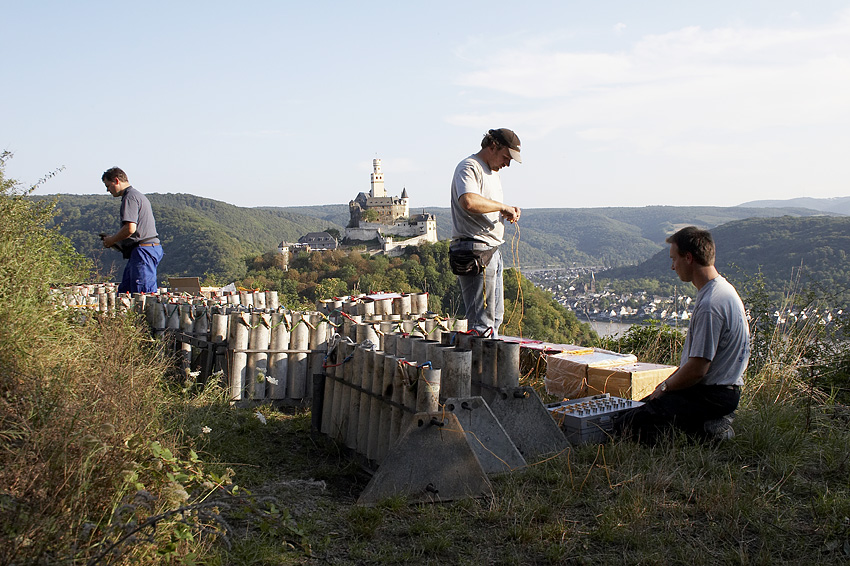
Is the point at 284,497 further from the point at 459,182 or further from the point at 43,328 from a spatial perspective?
the point at 459,182

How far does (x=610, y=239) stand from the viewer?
110 metres

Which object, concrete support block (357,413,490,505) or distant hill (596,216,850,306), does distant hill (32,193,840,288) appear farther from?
concrete support block (357,413,490,505)

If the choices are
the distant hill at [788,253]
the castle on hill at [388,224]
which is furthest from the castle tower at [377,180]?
the distant hill at [788,253]

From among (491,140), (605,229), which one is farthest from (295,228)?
(491,140)

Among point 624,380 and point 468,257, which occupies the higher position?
point 468,257

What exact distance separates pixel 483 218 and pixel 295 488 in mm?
3023

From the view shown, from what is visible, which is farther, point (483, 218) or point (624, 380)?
point (483, 218)

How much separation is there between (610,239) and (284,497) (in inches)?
4381

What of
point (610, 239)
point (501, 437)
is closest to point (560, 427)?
point (501, 437)

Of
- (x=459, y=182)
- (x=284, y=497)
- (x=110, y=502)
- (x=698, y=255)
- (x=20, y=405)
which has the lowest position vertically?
(x=284, y=497)

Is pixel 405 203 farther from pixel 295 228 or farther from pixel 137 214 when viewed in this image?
pixel 137 214

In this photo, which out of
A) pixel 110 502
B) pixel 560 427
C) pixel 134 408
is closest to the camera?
pixel 110 502

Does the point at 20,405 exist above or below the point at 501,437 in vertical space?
above

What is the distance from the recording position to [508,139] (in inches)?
235
